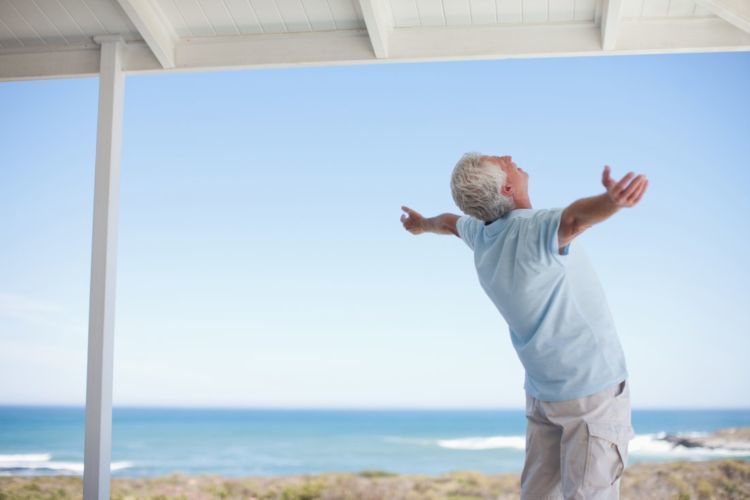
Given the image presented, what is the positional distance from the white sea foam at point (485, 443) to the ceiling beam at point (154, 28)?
10385mm

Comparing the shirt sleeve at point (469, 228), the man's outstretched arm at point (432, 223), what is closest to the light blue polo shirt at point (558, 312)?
the shirt sleeve at point (469, 228)

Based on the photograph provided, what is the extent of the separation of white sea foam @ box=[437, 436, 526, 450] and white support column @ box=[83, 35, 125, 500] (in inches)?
398

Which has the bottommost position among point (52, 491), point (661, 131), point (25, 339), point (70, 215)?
point (52, 491)

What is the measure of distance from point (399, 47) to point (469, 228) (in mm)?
1587

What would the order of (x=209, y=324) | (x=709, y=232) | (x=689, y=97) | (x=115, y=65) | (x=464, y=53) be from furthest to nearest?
(x=209, y=324) < (x=689, y=97) < (x=709, y=232) < (x=115, y=65) < (x=464, y=53)

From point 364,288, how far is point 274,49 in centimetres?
972

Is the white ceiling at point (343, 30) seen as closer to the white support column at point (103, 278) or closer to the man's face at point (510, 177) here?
the white support column at point (103, 278)

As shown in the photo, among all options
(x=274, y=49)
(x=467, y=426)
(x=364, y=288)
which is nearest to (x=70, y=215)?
(x=364, y=288)

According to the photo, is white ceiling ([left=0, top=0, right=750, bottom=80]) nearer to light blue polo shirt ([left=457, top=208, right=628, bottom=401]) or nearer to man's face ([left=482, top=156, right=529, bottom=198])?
man's face ([left=482, top=156, right=529, bottom=198])

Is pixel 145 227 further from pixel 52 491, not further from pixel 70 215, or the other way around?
pixel 52 491

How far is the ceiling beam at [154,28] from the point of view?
3.69 m

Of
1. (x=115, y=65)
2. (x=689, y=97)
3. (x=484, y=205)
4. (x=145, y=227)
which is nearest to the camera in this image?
(x=484, y=205)

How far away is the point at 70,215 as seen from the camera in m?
11.0

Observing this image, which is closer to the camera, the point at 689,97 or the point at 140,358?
the point at 689,97
